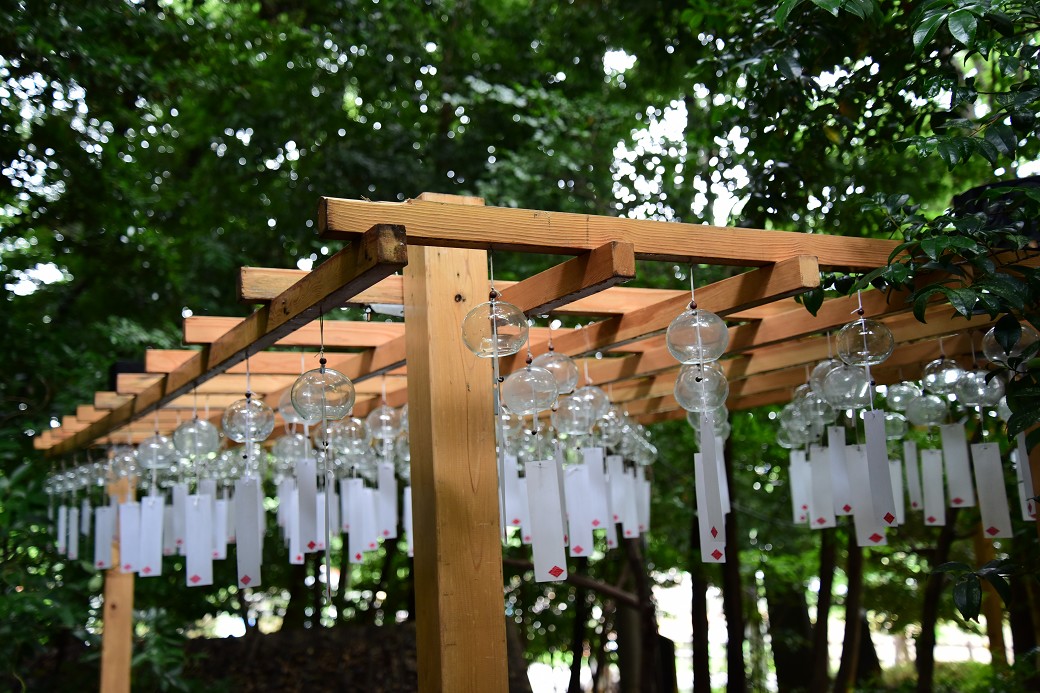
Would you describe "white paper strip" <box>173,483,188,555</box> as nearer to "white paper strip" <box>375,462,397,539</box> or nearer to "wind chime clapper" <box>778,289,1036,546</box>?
"white paper strip" <box>375,462,397,539</box>

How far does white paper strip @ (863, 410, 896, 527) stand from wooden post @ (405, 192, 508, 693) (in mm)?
1058

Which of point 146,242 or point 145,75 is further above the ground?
point 145,75

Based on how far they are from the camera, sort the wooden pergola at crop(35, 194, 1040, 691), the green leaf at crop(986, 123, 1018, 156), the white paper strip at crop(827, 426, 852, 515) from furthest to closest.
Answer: the white paper strip at crop(827, 426, 852, 515) < the green leaf at crop(986, 123, 1018, 156) < the wooden pergola at crop(35, 194, 1040, 691)

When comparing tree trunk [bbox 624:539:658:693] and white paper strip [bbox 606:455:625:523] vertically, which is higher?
white paper strip [bbox 606:455:625:523]

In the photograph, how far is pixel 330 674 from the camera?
667 cm

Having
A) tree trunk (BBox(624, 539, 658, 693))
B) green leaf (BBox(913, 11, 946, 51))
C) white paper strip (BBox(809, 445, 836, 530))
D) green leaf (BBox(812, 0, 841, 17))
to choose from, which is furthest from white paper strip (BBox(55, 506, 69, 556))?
green leaf (BBox(913, 11, 946, 51))

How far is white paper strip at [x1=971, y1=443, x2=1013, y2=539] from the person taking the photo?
314 cm

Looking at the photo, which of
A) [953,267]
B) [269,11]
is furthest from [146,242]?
[953,267]

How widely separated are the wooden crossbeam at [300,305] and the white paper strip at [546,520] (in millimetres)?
677

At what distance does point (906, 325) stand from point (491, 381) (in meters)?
1.78

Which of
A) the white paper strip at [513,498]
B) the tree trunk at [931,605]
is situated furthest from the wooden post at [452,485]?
the tree trunk at [931,605]

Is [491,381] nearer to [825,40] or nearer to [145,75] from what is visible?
[825,40]

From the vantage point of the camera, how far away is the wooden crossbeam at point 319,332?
3.24 meters

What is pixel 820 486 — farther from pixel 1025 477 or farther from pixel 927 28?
pixel 927 28
